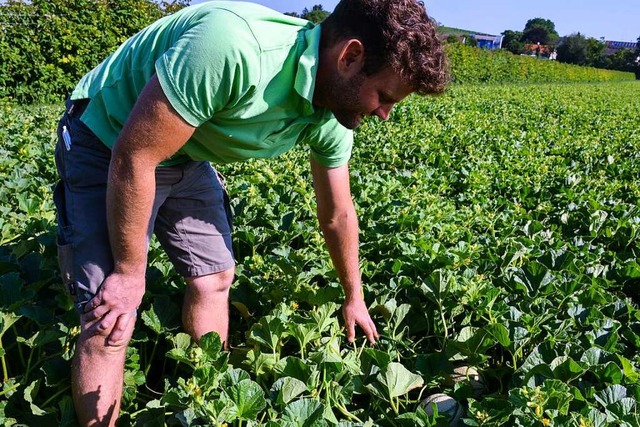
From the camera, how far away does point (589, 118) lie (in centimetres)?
1369

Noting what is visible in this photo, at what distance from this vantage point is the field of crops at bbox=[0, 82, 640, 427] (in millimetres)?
2061

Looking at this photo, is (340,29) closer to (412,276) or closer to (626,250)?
(412,276)

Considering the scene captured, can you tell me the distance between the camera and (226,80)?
1.75 meters

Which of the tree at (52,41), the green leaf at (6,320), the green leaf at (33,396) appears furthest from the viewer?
the tree at (52,41)

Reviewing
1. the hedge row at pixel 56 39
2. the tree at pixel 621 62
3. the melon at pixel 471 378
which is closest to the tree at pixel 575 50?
the tree at pixel 621 62

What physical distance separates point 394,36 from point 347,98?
258 millimetres

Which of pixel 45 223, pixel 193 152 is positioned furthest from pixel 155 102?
pixel 45 223

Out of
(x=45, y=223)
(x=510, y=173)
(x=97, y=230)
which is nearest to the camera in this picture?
(x=97, y=230)

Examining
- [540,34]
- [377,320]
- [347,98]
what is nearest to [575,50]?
[540,34]

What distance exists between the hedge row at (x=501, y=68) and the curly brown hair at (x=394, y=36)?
26.7 m

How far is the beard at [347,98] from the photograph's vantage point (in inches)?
76.3

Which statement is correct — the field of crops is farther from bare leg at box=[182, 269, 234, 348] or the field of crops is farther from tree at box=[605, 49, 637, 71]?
tree at box=[605, 49, 637, 71]

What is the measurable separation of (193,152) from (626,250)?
323 cm

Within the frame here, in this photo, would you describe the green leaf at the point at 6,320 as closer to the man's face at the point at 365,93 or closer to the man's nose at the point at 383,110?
the man's face at the point at 365,93
